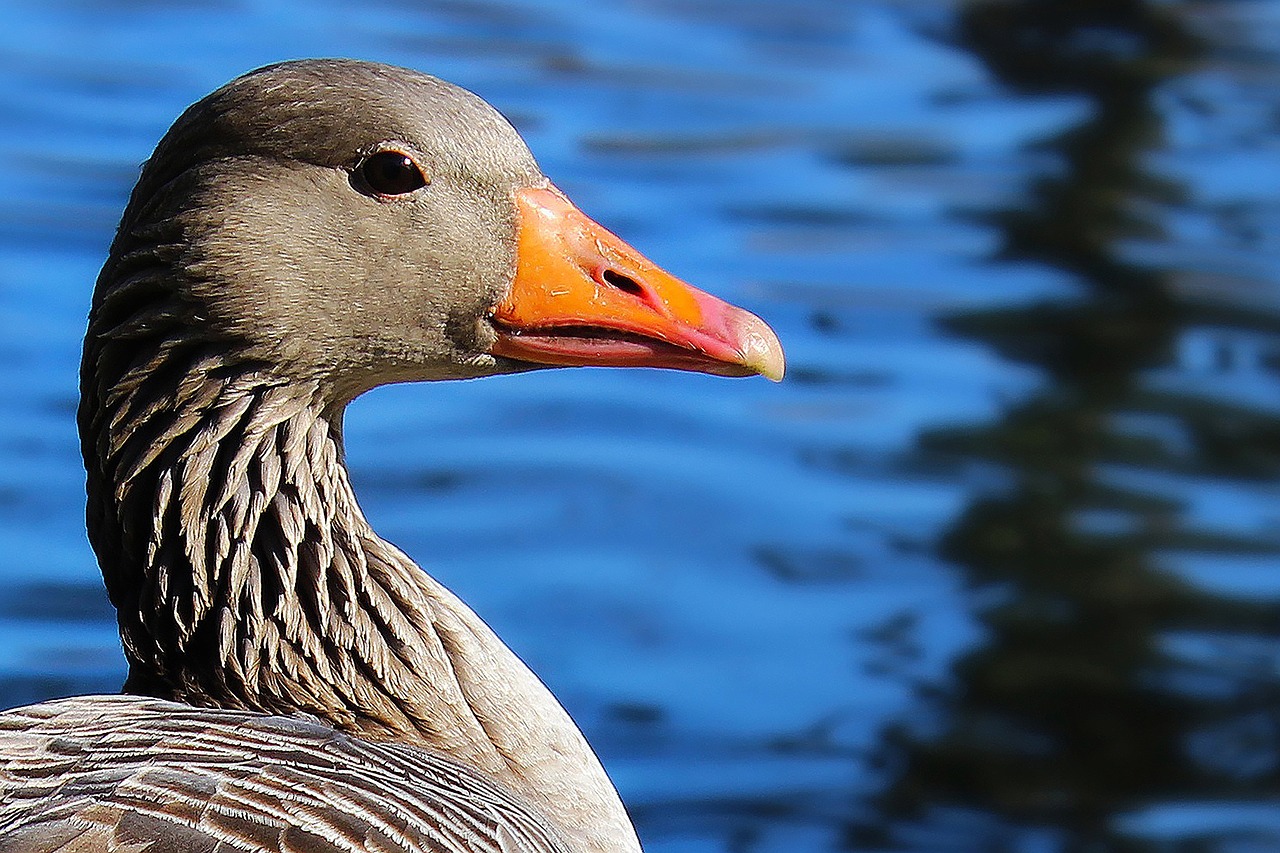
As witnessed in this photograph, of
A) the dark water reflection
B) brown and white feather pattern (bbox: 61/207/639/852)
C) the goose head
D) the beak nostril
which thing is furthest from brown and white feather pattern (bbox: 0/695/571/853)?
the dark water reflection

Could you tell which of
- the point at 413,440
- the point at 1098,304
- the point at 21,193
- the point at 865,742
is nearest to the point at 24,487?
the point at 413,440

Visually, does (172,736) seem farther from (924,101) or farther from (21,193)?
(924,101)

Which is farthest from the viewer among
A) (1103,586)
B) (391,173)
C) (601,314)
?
(1103,586)

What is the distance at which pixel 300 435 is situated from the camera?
4297 mm

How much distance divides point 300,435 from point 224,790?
0.90 metres

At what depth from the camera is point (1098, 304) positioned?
31.0 feet

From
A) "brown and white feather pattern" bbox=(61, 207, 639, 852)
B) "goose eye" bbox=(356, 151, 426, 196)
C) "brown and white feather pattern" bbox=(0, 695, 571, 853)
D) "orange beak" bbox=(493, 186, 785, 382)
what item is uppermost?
"goose eye" bbox=(356, 151, 426, 196)

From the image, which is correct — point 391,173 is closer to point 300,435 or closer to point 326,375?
point 326,375

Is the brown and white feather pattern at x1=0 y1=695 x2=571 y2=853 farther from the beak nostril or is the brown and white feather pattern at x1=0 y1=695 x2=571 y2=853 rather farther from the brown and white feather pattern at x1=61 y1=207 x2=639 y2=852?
the beak nostril

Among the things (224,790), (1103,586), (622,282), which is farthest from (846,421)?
(224,790)

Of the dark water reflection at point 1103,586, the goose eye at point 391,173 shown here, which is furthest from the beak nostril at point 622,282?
the dark water reflection at point 1103,586

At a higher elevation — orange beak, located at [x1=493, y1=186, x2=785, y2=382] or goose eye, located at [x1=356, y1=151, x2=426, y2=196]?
goose eye, located at [x1=356, y1=151, x2=426, y2=196]

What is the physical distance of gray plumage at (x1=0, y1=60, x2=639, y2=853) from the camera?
409cm

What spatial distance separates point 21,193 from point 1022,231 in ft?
14.9
